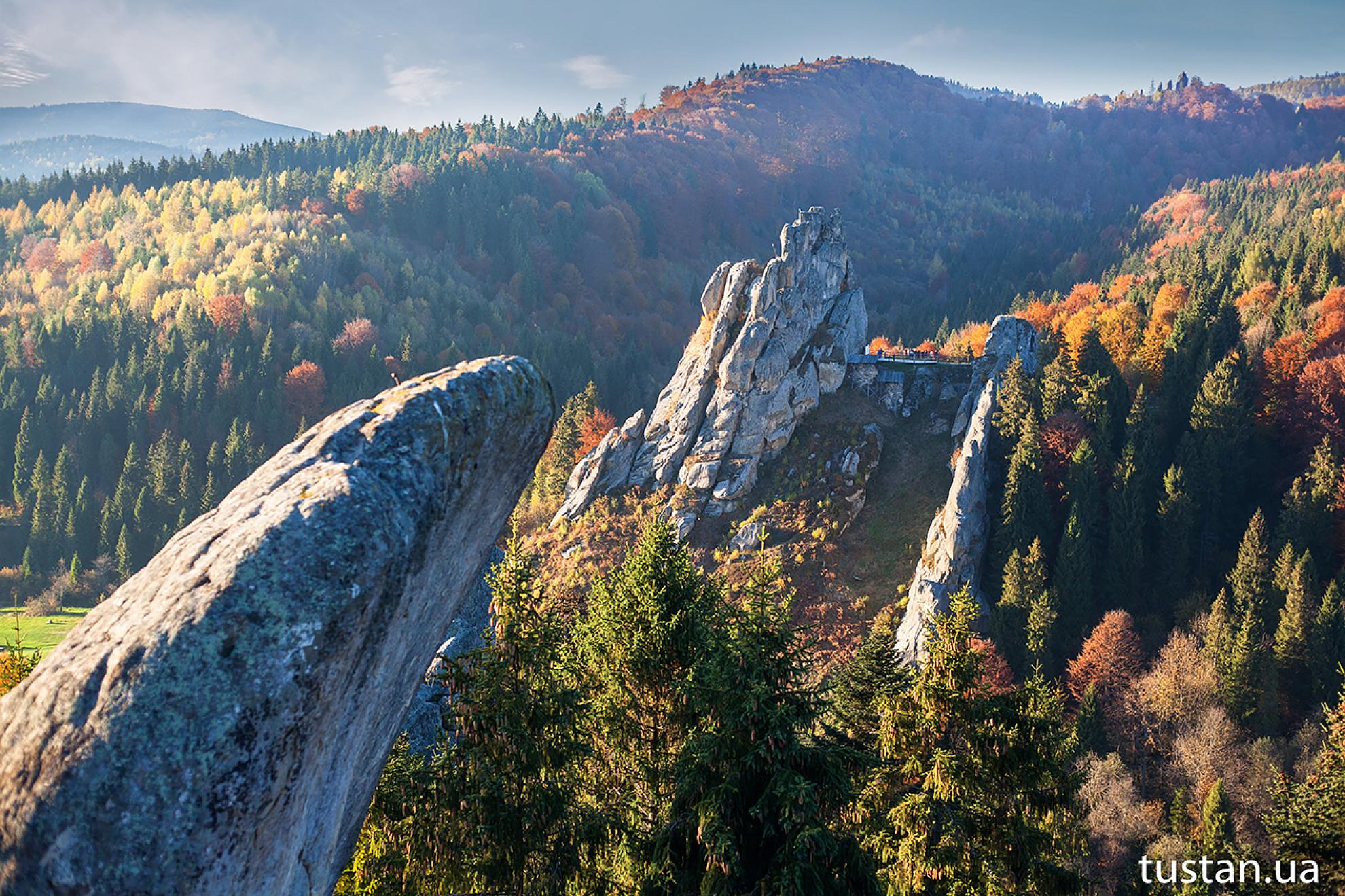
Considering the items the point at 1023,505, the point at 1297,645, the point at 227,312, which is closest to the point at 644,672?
the point at 1023,505

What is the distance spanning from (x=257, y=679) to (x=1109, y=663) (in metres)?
43.6

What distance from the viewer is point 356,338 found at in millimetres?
95688

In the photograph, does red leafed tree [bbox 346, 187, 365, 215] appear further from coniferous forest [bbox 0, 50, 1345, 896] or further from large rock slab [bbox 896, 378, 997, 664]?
large rock slab [bbox 896, 378, 997, 664]

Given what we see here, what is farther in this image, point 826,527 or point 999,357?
point 999,357

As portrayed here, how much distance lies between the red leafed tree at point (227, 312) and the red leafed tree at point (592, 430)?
49940 millimetres

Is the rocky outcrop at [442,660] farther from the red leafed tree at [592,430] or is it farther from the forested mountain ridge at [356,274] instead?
the forested mountain ridge at [356,274]

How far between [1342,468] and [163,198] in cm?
14975

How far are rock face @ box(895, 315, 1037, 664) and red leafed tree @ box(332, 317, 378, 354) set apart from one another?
241 feet

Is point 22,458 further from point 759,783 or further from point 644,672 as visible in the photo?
point 759,783

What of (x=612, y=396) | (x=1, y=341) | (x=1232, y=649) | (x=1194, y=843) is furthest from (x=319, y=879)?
(x=1, y=341)

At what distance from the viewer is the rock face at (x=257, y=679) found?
16.9 feet

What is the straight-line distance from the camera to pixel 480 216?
13375 cm

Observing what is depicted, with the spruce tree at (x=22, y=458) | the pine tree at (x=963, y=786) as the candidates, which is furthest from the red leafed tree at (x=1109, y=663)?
the spruce tree at (x=22, y=458)

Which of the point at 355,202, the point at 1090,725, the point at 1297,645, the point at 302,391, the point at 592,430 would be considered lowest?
the point at 1090,725
